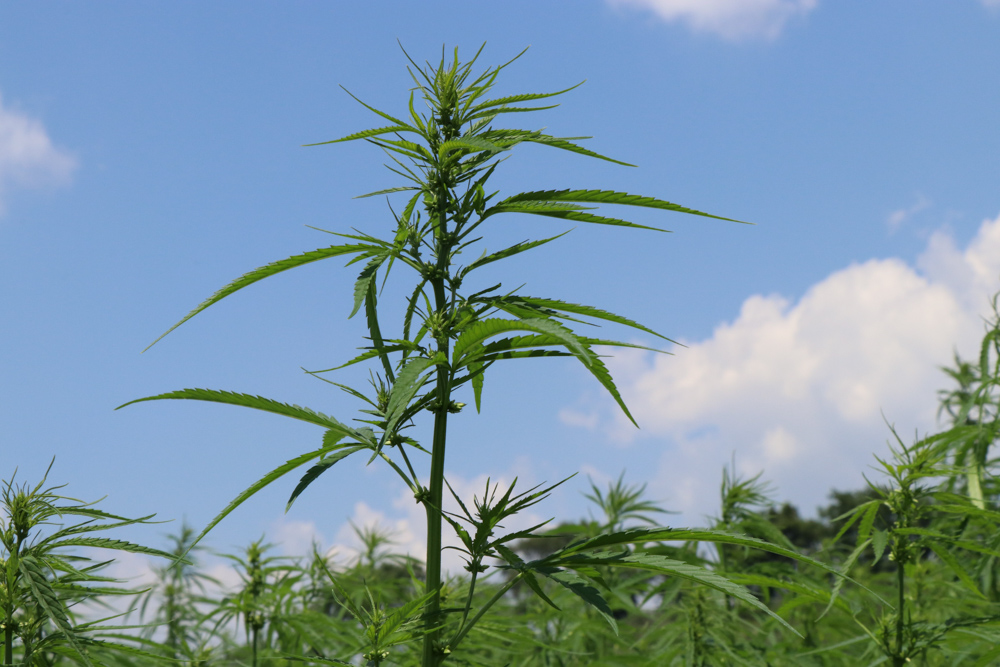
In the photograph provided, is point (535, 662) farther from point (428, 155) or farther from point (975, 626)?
point (428, 155)

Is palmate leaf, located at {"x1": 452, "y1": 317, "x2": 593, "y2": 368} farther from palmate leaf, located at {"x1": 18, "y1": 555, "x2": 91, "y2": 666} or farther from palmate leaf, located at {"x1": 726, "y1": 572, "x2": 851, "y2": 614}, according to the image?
palmate leaf, located at {"x1": 726, "y1": 572, "x2": 851, "y2": 614}

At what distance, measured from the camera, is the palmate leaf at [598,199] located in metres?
2.01

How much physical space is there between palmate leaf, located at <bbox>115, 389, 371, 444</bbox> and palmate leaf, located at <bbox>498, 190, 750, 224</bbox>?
0.76 metres

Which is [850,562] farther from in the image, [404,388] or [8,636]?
[8,636]

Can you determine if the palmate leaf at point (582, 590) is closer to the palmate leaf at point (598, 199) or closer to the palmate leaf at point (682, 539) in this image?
the palmate leaf at point (682, 539)

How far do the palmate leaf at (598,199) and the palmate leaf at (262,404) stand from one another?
2.48ft

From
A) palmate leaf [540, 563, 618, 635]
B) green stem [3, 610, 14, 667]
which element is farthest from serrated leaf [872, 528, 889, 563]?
green stem [3, 610, 14, 667]

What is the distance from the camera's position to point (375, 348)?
7.06ft

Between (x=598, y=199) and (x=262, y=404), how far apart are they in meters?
1.02

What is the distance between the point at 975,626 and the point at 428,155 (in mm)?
2905

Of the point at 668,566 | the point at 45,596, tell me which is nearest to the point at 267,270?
the point at 45,596

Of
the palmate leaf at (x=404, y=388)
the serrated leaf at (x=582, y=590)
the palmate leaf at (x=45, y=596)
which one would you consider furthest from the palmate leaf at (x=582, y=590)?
the palmate leaf at (x=45, y=596)

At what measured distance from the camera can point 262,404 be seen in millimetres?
1937

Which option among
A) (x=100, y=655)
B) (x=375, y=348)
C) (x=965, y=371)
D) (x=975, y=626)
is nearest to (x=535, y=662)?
(x=975, y=626)
